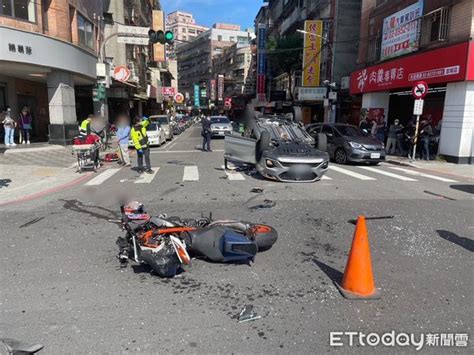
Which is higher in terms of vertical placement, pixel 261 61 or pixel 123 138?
pixel 261 61

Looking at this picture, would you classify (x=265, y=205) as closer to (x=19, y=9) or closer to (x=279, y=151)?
(x=279, y=151)

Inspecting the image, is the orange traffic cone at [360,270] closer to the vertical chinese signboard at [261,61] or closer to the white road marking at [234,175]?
the white road marking at [234,175]

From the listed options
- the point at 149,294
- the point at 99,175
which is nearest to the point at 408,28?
the point at 99,175

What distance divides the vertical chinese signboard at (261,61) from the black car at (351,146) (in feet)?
130

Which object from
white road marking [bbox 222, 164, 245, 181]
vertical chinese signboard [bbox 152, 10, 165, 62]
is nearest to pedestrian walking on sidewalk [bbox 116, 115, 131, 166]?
white road marking [bbox 222, 164, 245, 181]

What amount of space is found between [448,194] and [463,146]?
24.4 feet

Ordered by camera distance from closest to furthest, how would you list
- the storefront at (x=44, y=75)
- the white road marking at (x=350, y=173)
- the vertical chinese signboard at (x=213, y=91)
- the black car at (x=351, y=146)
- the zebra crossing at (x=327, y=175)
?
the zebra crossing at (x=327, y=175) → the white road marking at (x=350, y=173) → the black car at (x=351, y=146) → the storefront at (x=44, y=75) → the vertical chinese signboard at (x=213, y=91)

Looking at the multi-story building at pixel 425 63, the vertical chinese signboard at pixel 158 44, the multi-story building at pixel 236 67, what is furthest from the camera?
the multi-story building at pixel 236 67

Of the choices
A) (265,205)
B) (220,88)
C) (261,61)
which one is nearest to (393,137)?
(265,205)

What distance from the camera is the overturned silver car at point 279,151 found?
9617 mm

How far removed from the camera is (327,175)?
1145 cm

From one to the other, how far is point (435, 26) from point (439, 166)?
6596mm

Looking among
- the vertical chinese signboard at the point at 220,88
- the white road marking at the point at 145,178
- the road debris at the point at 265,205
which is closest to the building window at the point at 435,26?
the road debris at the point at 265,205

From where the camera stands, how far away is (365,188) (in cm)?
953
